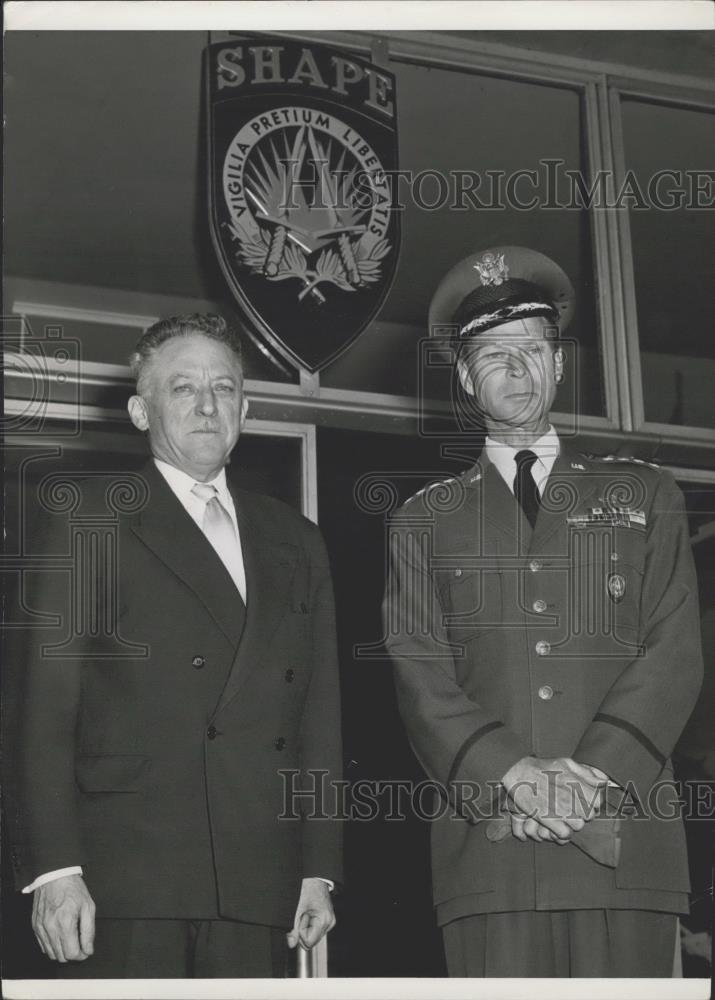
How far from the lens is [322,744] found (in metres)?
2.38

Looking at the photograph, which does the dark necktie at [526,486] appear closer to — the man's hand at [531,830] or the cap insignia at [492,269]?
the cap insignia at [492,269]

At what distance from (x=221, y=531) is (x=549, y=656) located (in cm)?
63

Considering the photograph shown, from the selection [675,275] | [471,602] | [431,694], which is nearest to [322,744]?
[431,694]

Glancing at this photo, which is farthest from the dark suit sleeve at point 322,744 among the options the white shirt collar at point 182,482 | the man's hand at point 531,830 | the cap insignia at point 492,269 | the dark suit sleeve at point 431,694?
the cap insignia at point 492,269

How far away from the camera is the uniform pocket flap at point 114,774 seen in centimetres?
226

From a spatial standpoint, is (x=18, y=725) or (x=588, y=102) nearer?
(x=18, y=725)


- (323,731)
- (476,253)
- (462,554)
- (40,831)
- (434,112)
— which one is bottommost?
(40,831)

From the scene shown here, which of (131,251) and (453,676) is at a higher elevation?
(131,251)

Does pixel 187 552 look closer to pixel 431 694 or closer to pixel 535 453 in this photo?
pixel 431 694

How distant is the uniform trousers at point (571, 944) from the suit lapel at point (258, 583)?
0.61 m

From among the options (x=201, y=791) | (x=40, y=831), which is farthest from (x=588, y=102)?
(x=40, y=831)

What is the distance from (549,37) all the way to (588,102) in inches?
6.3

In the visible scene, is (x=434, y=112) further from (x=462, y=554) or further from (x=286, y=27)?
(x=462, y=554)

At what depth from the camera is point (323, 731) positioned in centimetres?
239
